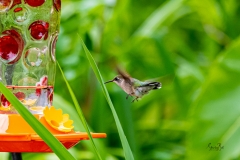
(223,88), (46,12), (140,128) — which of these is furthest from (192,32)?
(46,12)

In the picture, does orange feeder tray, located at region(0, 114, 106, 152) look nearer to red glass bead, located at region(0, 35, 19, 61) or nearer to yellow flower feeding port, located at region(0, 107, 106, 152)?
yellow flower feeding port, located at region(0, 107, 106, 152)

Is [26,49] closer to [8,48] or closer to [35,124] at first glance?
[8,48]

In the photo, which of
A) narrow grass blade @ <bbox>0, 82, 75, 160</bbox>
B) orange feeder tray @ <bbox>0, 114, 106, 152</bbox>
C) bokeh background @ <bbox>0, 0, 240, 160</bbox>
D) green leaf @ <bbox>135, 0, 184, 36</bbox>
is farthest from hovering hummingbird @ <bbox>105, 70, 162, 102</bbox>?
green leaf @ <bbox>135, 0, 184, 36</bbox>

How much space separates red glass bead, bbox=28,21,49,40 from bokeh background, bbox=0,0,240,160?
1.01ft

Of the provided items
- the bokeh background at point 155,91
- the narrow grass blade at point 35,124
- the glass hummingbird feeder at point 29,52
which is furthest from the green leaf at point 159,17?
the narrow grass blade at point 35,124

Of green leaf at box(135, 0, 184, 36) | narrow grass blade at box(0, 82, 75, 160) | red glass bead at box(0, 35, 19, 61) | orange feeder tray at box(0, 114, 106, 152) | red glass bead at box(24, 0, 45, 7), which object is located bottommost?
narrow grass blade at box(0, 82, 75, 160)

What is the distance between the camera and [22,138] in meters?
1.03

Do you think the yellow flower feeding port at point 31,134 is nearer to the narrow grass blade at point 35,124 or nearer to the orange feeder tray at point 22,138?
the orange feeder tray at point 22,138

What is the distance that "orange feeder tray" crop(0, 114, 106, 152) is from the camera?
1032 millimetres

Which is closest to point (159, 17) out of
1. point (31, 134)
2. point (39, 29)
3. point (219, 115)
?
point (219, 115)

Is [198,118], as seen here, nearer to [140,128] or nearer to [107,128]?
[107,128]

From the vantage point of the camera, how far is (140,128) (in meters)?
2.62

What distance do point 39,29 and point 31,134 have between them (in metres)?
0.34

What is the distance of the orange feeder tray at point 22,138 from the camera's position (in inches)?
40.6
